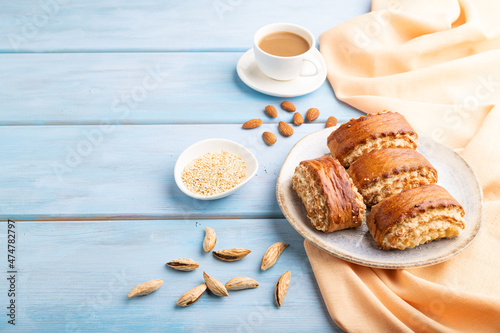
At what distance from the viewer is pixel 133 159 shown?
166cm

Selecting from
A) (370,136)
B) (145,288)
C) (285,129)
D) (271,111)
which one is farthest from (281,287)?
(271,111)

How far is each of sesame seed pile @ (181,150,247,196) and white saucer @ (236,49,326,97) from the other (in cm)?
45

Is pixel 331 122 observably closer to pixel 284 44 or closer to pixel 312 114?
pixel 312 114

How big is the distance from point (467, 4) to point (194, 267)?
1857mm

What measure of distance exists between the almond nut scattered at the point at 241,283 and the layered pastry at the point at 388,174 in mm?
432

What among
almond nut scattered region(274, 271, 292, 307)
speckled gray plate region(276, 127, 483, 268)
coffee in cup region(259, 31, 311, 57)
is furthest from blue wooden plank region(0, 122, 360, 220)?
coffee in cup region(259, 31, 311, 57)

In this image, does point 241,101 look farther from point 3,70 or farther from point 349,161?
point 3,70

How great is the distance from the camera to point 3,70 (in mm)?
2031

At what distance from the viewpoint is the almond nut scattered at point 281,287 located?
1237mm

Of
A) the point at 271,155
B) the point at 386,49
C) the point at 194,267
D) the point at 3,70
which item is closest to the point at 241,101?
the point at 271,155

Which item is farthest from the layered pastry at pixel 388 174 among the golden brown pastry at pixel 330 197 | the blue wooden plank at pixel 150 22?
the blue wooden plank at pixel 150 22

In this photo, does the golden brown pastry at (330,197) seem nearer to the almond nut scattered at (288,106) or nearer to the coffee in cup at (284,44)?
the almond nut scattered at (288,106)

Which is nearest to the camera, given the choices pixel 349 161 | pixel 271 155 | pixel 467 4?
pixel 349 161

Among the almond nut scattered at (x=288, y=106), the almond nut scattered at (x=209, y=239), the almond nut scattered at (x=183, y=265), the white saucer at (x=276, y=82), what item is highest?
the white saucer at (x=276, y=82)
